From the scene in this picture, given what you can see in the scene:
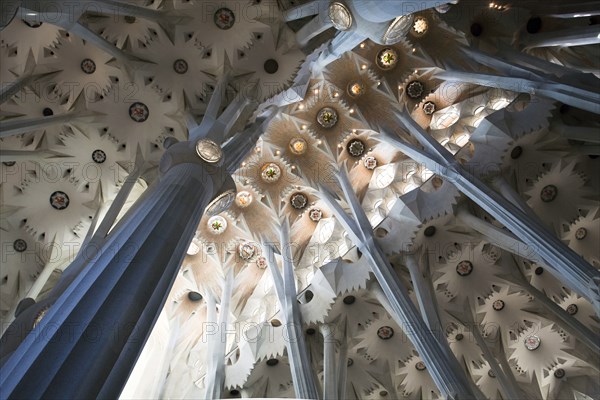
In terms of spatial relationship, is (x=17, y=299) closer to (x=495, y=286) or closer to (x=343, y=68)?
(x=343, y=68)

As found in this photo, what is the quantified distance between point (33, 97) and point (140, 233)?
8.23 m

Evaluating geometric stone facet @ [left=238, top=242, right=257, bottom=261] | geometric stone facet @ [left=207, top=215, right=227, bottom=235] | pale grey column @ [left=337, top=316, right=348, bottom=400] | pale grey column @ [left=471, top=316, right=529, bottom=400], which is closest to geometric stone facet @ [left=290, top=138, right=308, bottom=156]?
geometric stone facet @ [left=207, top=215, right=227, bottom=235]

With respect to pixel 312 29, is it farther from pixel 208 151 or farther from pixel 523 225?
pixel 523 225

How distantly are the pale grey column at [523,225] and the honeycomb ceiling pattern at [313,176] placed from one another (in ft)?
2.42

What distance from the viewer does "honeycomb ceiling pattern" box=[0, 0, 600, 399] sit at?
11.4 meters

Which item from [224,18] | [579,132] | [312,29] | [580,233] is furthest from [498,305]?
[224,18]

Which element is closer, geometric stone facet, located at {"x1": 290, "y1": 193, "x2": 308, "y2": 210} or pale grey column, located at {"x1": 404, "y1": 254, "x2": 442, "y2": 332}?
pale grey column, located at {"x1": 404, "y1": 254, "x2": 442, "y2": 332}

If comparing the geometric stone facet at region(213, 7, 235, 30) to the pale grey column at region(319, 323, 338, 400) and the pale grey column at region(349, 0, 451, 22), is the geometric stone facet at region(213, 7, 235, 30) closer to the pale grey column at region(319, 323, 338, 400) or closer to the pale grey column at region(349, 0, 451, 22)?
the pale grey column at region(349, 0, 451, 22)

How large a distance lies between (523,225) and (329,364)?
17.8 feet

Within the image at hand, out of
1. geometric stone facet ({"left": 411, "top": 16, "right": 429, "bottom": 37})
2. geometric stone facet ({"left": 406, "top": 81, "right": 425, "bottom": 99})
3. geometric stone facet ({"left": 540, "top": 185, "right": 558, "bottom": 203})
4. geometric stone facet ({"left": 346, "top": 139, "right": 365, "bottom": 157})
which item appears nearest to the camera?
geometric stone facet ({"left": 540, "top": 185, "right": 558, "bottom": 203})

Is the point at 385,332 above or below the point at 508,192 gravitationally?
below

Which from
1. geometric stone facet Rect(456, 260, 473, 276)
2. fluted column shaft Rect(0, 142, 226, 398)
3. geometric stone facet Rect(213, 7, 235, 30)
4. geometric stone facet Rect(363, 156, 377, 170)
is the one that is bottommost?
fluted column shaft Rect(0, 142, 226, 398)

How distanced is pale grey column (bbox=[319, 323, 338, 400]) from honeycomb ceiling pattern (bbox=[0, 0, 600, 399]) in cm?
17

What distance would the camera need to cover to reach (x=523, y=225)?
9297 millimetres
